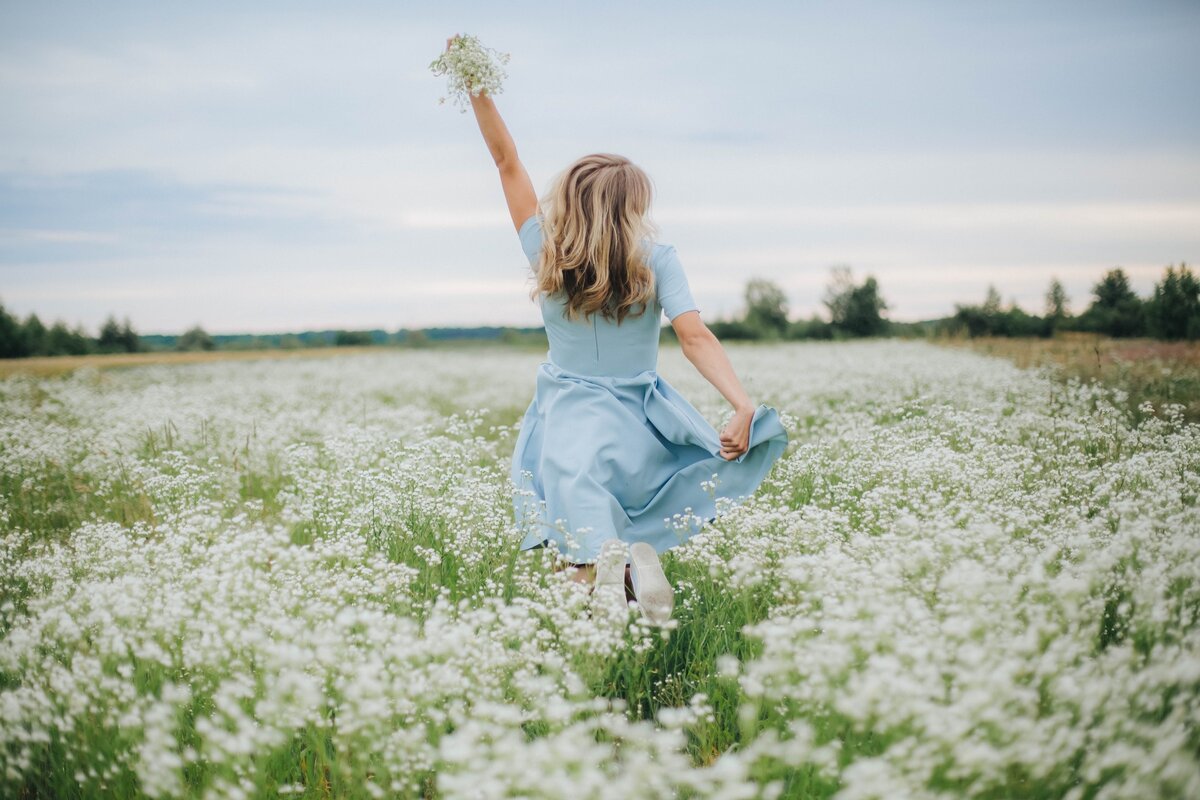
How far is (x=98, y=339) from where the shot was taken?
42.3 meters

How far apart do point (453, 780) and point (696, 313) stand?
9.65ft

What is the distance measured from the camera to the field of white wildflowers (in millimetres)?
2490

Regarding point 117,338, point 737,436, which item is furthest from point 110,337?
point 737,436

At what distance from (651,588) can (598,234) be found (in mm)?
1835

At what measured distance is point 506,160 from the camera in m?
4.72

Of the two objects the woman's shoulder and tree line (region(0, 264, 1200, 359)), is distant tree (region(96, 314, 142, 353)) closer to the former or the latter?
tree line (region(0, 264, 1200, 359))

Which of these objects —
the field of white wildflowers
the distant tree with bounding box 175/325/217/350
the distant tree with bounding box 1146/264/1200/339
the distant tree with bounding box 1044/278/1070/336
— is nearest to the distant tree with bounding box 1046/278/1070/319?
the distant tree with bounding box 1044/278/1070/336

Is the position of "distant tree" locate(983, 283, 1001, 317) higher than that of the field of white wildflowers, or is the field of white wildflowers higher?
"distant tree" locate(983, 283, 1001, 317)

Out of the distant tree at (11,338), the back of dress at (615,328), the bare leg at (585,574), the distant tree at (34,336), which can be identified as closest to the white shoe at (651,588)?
the bare leg at (585,574)

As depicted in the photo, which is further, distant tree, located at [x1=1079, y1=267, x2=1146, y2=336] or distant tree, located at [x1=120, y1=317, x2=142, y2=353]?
distant tree, located at [x1=120, y1=317, x2=142, y2=353]

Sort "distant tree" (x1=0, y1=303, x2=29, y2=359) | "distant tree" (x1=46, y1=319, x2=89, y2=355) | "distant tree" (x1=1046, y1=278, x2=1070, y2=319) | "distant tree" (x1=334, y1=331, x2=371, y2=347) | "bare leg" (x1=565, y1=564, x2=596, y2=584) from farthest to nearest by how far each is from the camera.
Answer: "distant tree" (x1=334, y1=331, x2=371, y2=347), "distant tree" (x1=46, y1=319, x2=89, y2=355), "distant tree" (x1=0, y1=303, x2=29, y2=359), "distant tree" (x1=1046, y1=278, x2=1070, y2=319), "bare leg" (x1=565, y1=564, x2=596, y2=584)

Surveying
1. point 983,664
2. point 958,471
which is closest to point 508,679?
point 983,664

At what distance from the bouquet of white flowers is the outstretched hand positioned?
237 cm

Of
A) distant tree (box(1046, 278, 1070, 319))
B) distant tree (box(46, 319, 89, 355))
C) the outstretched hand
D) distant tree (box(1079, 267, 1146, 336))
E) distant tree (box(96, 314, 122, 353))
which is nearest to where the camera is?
the outstretched hand
